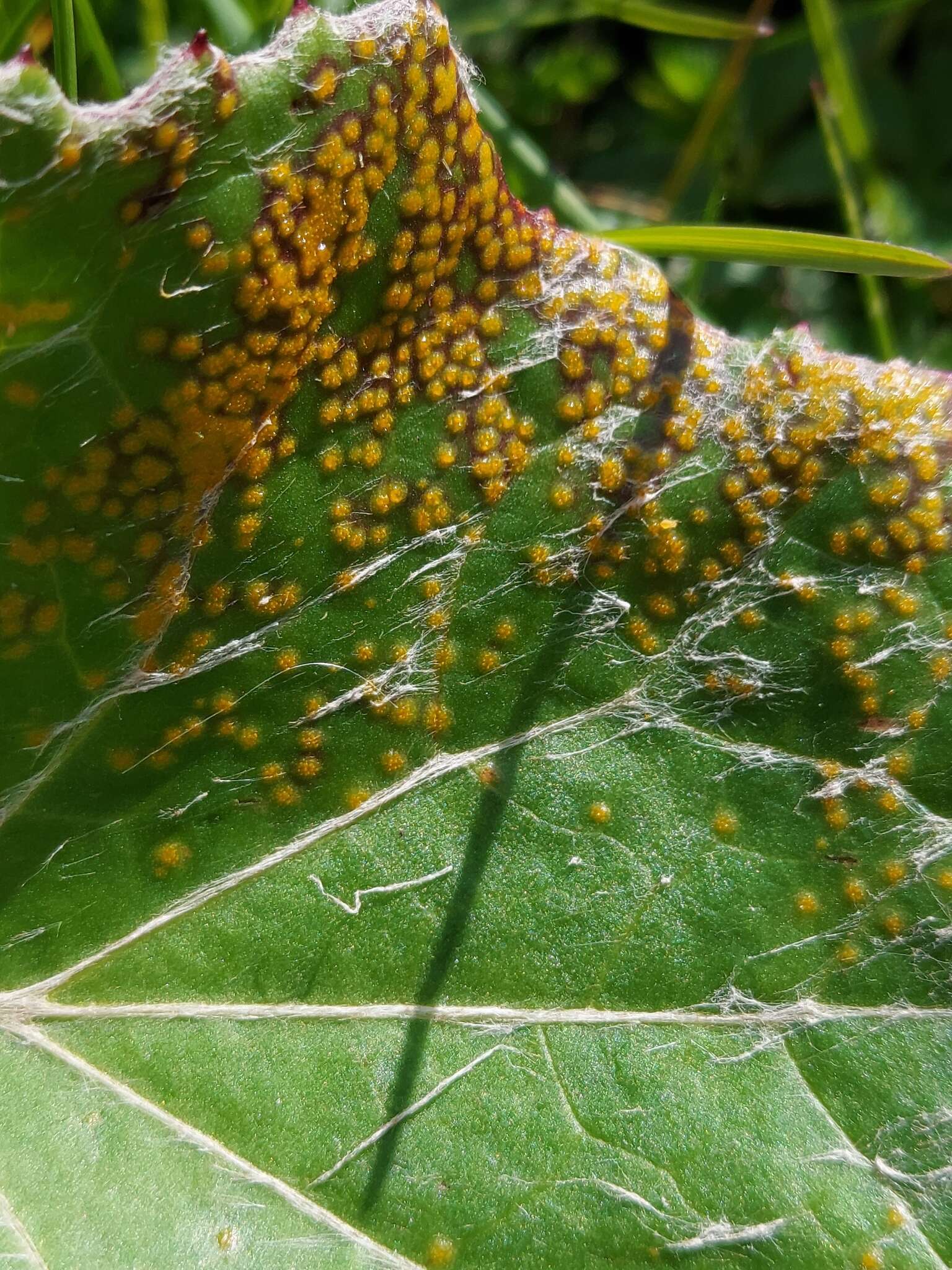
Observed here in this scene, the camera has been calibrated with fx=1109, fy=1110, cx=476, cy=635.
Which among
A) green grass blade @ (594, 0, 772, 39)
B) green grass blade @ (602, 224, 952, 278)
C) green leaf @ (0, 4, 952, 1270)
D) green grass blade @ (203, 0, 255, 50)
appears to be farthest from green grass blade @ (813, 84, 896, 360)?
green grass blade @ (203, 0, 255, 50)

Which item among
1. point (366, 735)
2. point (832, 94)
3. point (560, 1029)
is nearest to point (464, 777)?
point (366, 735)

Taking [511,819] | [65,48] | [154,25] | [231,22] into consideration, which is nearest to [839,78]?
[231,22]

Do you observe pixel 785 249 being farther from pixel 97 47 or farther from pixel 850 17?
pixel 97 47

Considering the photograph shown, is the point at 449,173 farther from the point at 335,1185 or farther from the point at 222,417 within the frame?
the point at 335,1185

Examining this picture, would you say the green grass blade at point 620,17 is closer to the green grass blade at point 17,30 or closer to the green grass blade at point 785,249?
the green grass blade at point 785,249

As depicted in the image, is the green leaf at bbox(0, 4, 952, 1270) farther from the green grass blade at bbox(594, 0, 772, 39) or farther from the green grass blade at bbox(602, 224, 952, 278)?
the green grass blade at bbox(594, 0, 772, 39)
